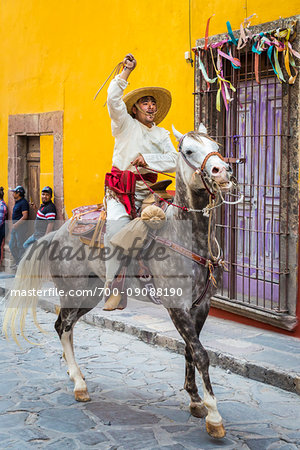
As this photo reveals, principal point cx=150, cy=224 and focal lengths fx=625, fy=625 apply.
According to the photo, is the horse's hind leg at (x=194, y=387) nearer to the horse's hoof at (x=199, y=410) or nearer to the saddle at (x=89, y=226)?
the horse's hoof at (x=199, y=410)

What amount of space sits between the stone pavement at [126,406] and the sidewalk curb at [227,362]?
0.07 meters

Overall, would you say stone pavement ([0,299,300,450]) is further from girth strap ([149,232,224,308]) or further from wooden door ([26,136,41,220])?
wooden door ([26,136,41,220])

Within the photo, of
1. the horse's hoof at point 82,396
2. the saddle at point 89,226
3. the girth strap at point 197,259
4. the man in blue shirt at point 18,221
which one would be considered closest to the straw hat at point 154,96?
the saddle at point 89,226

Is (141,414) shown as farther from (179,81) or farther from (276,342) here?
(179,81)

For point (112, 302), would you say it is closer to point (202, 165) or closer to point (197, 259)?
point (197, 259)

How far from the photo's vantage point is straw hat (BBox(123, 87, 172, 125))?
5160 mm

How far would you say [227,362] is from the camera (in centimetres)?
621

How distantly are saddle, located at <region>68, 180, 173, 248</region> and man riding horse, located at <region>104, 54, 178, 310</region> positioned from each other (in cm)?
14

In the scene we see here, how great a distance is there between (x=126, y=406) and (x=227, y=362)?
1.45 meters

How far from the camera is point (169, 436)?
452 cm

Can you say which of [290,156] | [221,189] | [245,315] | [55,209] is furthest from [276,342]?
[55,209]

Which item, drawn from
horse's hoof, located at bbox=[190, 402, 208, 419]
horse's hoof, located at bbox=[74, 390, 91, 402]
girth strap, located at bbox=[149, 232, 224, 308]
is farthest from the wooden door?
horse's hoof, located at bbox=[190, 402, 208, 419]

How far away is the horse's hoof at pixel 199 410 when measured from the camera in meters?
4.88

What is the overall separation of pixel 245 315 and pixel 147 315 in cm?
138
